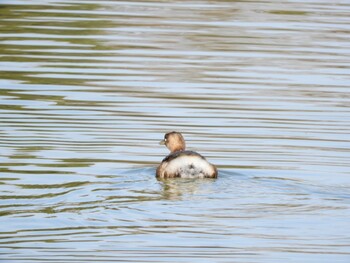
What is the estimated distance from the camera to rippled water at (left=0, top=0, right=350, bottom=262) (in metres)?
11.0

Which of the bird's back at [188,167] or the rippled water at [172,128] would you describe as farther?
the bird's back at [188,167]

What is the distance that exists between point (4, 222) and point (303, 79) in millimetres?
8381

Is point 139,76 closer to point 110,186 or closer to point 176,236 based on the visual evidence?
point 110,186

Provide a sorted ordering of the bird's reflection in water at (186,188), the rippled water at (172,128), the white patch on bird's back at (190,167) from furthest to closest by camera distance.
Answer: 1. the white patch on bird's back at (190,167)
2. the bird's reflection in water at (186,188)
3. the rippled water at (172,128)

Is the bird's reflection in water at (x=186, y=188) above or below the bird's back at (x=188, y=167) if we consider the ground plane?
below

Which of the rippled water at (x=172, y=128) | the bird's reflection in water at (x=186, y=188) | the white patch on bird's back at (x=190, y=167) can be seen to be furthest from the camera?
the white patch on bird's back at (x=190, y=167)

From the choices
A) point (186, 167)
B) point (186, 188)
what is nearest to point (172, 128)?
point (186, 167)

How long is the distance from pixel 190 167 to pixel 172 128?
2.96 metres

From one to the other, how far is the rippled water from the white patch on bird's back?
0.30ft

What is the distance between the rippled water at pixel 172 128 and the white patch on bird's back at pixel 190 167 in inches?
3.6

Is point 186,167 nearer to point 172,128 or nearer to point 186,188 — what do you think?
point 186,188

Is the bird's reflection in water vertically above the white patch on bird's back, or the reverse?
the white patch on bird's back

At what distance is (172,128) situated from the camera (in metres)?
16.0

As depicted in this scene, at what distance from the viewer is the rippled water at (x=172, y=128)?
10992 millimetres
